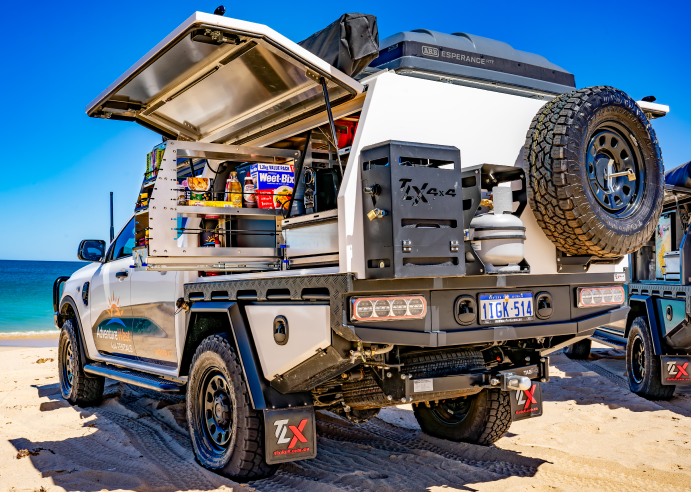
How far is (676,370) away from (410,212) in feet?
14.8

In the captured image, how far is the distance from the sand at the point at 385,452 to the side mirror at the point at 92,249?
160 cm

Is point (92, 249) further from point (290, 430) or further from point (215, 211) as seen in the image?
point (290, 430)

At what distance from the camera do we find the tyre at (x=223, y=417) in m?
3.74

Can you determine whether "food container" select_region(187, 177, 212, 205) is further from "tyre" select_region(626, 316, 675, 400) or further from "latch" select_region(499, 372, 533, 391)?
"tyre" select_region(626, 316, 675, 400)

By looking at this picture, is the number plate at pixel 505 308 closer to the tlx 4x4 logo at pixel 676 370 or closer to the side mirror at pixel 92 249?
the tlx 4x4 logo at pixel 676 370

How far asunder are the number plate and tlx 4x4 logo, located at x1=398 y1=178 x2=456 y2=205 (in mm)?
703

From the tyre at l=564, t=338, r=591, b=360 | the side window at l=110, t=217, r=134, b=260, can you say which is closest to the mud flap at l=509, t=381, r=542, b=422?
the side window at l=110, t=217, r=134, b=260

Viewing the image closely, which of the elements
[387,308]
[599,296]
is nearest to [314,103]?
[387,308]

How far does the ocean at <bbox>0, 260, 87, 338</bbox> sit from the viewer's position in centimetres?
2788

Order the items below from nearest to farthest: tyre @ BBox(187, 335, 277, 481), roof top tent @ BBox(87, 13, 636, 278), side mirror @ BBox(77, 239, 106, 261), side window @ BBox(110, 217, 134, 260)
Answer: roof top tent @ BBox(87, 13, 636, 278) < tyre @ BBox(187, 335, 277, 481) < side window @ BBox(110, 217, 134, 260) < side mirror @ BBox(77, 239, 106, 261)

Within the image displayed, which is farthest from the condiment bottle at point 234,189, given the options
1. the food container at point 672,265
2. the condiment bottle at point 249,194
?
the food container at point 672,265

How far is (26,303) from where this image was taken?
44.1 metres

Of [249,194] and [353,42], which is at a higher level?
[353,42]

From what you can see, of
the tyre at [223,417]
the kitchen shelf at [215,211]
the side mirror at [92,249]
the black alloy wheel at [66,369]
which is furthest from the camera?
the black alloy wheel at [66,369]
